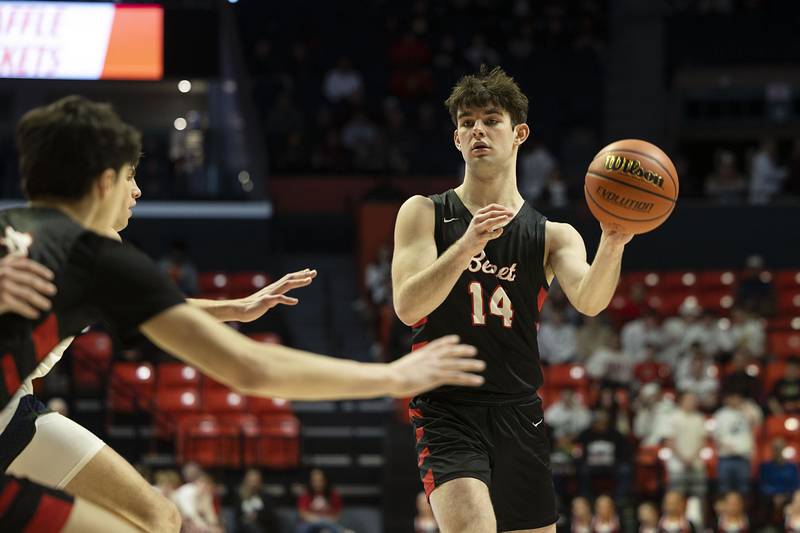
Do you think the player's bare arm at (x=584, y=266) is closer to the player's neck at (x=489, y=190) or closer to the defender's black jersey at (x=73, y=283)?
the player's neck at (x=489, y=190)

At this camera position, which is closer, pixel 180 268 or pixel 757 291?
pixel 180 268

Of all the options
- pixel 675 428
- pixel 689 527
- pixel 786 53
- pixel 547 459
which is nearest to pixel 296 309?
pixel 675 428

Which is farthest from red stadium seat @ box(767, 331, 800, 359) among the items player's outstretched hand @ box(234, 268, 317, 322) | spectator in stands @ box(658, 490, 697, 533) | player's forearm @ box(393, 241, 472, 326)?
player's outstretched hand @ box(234, 268, 317, 322)

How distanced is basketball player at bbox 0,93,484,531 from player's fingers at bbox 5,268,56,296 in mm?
70

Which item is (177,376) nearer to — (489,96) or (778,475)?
(778,475)

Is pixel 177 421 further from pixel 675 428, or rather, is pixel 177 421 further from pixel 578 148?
pixel 578 148

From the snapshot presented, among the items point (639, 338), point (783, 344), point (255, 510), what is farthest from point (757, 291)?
point (255, 510)

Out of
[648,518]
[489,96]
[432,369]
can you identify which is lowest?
[648,518]

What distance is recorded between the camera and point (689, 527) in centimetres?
1245

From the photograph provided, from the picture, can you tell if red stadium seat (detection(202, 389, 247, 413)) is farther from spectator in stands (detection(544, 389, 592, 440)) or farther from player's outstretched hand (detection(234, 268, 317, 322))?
player's outstretched hand (detection(234, 268, 317, 322))

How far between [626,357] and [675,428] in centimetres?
207

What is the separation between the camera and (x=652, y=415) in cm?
1468

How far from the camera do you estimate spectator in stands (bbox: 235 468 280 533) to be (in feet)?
42.7

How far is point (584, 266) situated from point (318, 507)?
8.10m
